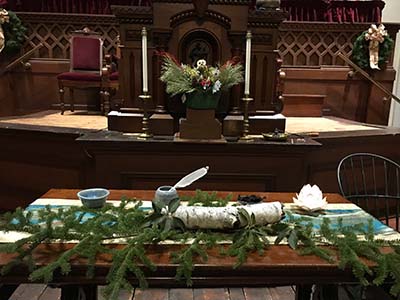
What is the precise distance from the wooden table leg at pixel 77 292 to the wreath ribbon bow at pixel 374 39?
430 centimetres

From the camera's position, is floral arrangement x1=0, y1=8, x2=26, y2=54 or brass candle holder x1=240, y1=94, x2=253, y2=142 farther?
floral arrangement x1=0, y1=8, x2=26, y2=54

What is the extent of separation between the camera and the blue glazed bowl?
151 centimetres

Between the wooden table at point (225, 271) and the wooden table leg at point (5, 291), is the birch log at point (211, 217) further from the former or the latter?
the wooden table leg at point (5, 291)

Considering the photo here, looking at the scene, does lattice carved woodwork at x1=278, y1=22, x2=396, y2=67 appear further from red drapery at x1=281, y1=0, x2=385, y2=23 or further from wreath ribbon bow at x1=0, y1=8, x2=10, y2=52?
wreath ribbon bow at x1=0, y1=8, x2=10, y2=52

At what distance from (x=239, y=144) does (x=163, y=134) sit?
1.99ft

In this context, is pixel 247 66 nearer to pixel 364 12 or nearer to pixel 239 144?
pixel 239 144

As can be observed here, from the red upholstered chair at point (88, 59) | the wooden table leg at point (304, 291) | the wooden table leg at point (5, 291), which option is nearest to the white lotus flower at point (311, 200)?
the wooden table leg at point (304, 291)

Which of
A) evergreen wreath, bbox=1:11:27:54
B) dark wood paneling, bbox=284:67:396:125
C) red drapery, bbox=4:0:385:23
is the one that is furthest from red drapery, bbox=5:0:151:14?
dark wood paneling, bbox=284:67:396:125

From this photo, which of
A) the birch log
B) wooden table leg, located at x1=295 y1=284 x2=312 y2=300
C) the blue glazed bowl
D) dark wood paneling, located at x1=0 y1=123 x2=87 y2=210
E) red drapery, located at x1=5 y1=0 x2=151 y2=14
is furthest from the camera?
red drapery, located at x1=5 y1=0 x2=151 y2=14

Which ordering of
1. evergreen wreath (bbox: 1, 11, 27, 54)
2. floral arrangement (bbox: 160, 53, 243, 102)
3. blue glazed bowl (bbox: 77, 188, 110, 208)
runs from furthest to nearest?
evergreen wreath (bbox: 1, 11, 27, 54) → floral arrangement (bbox: 160, 53, 243, 102) → blue glazed bowl (bbox: 77, 188, 110, 208)

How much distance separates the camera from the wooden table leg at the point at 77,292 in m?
1.38

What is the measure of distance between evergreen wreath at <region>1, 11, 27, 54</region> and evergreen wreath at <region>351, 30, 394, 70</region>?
13.5 ft

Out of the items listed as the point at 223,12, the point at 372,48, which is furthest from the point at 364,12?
the point at 223,12

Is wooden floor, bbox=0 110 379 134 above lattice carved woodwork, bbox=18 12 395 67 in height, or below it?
below
